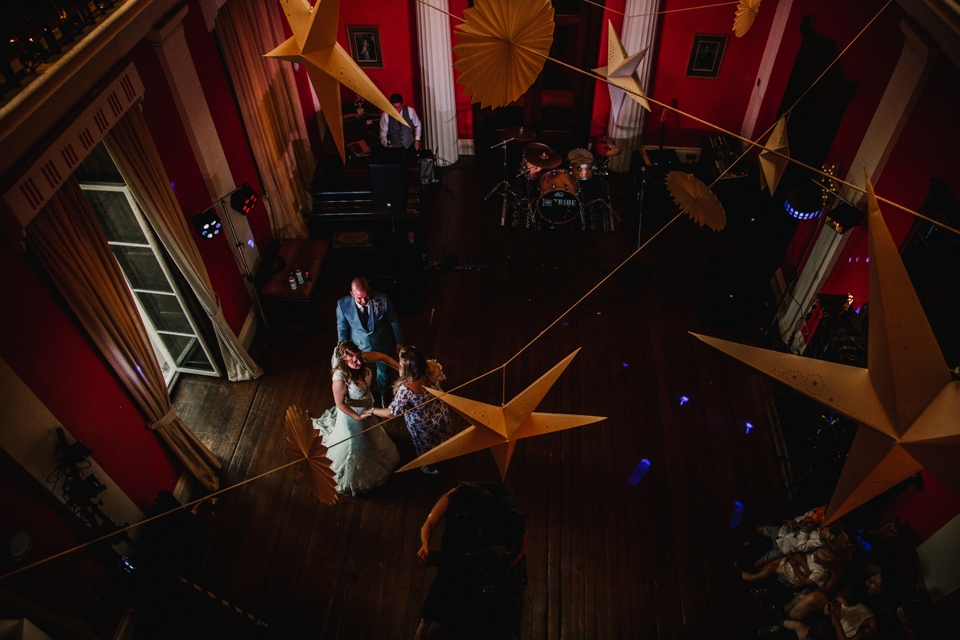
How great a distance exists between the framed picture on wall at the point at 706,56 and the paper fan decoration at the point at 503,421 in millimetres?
6409

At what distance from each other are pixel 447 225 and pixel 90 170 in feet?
13.6

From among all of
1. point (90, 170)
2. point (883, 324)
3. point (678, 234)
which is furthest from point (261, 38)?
point (883, 324)

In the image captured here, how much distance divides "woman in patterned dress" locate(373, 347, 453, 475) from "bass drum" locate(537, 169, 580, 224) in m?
3.34

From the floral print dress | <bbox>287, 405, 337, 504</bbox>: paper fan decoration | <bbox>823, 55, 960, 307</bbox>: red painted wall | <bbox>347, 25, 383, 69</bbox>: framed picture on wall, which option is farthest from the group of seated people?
<bbox>347, 25, 383, 69</bbox>: framed picture on wall

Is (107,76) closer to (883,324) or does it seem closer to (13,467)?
(13,467)

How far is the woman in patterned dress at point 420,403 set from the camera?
4.25 metres

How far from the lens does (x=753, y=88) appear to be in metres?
7.71

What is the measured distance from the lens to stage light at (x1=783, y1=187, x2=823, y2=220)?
15.7 feet

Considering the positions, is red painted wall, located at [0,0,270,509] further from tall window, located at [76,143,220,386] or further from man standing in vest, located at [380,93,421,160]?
man standing in vest, located at [380,93,421,160]

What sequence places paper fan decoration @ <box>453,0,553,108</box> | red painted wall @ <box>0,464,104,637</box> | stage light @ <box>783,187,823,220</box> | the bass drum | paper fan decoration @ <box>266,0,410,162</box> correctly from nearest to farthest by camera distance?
paper fan decoration @ <box>266,0,410,162</box>, paper fan decoration @ <box>453,0,553,108</box>, red painted wall @ <box>0,464,104,637</box>, stage light @ <box>783,187,823,220</box>, the bass drum

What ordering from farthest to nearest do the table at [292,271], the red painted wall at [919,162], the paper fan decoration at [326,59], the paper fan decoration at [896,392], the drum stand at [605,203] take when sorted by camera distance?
1. the drum stand at [605,203]
2. the table at [292,271]
3. the red painted wall at [919,162]
4. the paper fan decoration at [326,59]
5. the paper fan decoration at [896,392]

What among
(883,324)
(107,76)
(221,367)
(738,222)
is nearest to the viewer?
(883,324)

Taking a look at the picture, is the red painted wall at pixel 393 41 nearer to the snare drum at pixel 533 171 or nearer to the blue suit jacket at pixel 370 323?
the snare drum at pixel 533 171

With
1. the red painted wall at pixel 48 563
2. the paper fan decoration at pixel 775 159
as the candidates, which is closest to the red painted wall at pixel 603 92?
the paper fan decoration at pixel 775 159
